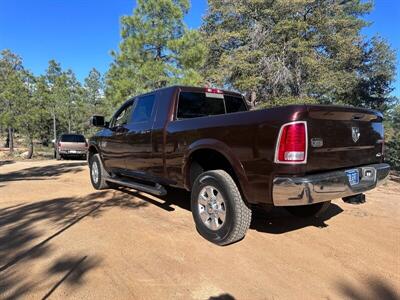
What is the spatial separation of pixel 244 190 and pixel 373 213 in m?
2.96

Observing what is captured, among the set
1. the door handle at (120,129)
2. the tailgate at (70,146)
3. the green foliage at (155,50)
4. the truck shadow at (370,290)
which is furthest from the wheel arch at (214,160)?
the tailgate at (70,146)

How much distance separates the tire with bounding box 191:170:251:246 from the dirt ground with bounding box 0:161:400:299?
162 mm

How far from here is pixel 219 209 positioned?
4.06 m

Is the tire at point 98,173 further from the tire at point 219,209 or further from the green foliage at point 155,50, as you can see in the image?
the green foliage at point 155,50

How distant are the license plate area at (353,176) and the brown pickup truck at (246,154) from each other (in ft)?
0.04

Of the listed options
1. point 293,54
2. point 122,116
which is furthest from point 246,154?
point 293,54

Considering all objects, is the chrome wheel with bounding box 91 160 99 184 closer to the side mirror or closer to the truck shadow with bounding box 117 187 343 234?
the side mirror

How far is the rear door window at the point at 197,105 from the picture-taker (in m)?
5.08

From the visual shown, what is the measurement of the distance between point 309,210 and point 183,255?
2194 mm

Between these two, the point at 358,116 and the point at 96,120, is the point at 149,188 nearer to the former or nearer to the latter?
the point at 96,120

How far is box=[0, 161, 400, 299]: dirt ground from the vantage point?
2.96 meters

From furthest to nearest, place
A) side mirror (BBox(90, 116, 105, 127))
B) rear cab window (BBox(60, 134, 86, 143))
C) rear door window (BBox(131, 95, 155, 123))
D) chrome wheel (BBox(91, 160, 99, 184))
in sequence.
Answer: rear cab window (BBox(60, 134, 86, 143)) < chrome wheel (BBox(91, 160, 99, 184)) < side mirror (BBox(90, 116, 105, 127)) < rear door window (BBox(131, 95, 155, 123))

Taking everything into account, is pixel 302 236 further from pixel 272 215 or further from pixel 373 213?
pixel 373 213

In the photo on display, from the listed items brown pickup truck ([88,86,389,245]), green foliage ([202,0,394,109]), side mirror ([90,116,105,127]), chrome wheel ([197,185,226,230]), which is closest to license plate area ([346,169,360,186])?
brown pickup truck ([88,86,389,245])
